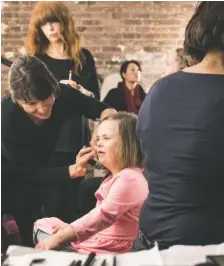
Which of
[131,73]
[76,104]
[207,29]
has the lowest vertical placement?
[76,104]

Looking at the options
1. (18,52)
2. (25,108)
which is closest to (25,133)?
(25,108)

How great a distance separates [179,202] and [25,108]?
0.69 meters

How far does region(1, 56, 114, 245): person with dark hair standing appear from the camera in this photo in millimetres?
1693

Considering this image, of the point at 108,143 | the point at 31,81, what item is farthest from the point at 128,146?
the point at 31,81

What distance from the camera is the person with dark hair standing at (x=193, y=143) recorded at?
1250 millimetres

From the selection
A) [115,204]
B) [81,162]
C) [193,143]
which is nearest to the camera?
[193,143]

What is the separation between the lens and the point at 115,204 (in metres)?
1.52

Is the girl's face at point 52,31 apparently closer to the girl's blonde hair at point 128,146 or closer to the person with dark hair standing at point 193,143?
the girl's blonde hair at point 128,146

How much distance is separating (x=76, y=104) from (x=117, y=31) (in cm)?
29

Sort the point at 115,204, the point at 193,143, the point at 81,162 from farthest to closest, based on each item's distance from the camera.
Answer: the point at 81,162 → the point at 115,204 → the point at 193,143

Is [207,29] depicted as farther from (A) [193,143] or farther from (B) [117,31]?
(B) [117,31]

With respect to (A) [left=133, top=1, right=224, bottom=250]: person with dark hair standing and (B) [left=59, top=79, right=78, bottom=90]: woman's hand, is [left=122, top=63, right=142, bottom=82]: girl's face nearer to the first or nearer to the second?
(B) [left=59, top=79, right=78, bottom=90]: woman's hand

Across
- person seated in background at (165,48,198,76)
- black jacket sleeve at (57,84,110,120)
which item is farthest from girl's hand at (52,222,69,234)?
person seated in background at (165,48,198,76)

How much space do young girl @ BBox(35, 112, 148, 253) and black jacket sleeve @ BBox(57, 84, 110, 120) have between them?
0.13 m
